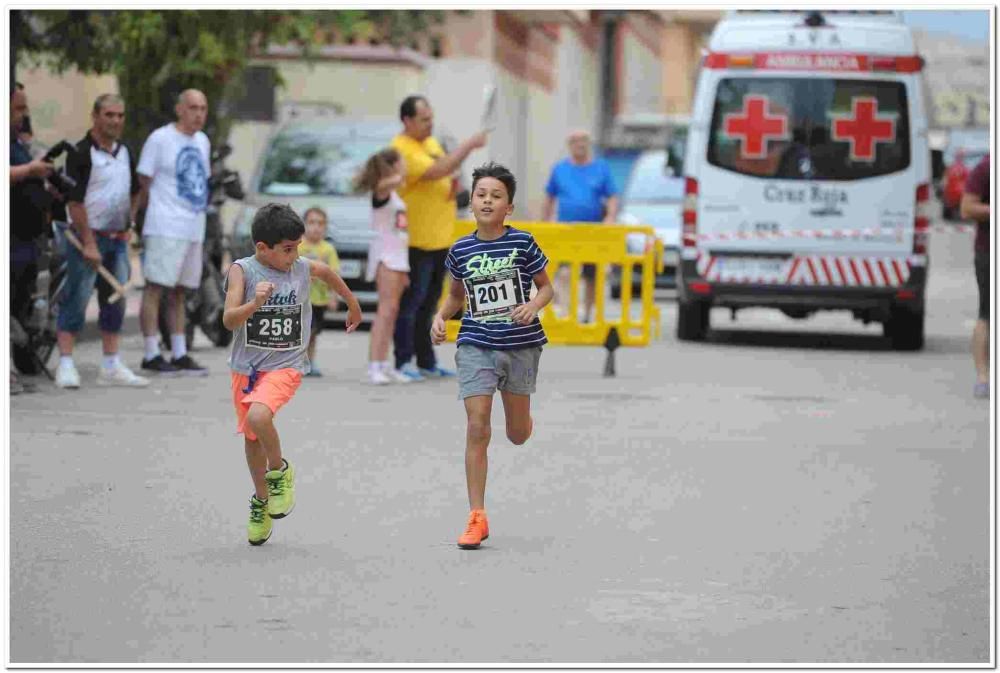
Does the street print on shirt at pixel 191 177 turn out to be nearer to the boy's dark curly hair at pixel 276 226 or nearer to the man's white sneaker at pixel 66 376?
the man's white sneaker at pixel 66 376

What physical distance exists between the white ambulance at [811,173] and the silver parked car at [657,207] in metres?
5.92

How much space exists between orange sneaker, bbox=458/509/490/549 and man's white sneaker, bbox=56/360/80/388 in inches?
222

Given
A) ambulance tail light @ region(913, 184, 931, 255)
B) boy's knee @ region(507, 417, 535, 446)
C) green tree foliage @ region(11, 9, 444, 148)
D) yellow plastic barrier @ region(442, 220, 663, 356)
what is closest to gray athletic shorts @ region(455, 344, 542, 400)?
boy's knee @ region(507, 417, 535, 446)

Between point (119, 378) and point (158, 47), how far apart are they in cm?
810

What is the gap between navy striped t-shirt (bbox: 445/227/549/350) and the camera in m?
7.79

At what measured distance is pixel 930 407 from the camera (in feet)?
43.1

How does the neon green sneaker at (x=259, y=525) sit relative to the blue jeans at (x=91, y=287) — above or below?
below

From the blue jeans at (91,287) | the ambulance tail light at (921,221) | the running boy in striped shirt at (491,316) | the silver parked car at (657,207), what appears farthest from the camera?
the silver parked car at (657,207)

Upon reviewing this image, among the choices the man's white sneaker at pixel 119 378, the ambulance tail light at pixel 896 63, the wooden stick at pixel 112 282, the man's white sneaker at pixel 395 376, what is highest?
the ambulance tail light at pixel 896 63

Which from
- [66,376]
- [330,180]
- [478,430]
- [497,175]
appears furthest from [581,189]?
[478,430]

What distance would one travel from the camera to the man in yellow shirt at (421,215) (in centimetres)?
1365

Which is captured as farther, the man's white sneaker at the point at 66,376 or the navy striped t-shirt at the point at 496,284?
the man's white sneaker at the point at 66,376

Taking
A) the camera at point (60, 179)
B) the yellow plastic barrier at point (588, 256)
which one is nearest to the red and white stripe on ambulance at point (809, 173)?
the yellow plastic barrier at point (588, 256)

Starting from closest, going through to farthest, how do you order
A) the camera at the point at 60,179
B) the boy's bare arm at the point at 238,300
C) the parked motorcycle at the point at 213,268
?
the boy's bare arm at the point at 238,300, the camera at the point at 60,179, the parked motorcycle at the point at 213,268
